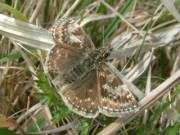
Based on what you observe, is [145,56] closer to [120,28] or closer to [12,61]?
[120,28]

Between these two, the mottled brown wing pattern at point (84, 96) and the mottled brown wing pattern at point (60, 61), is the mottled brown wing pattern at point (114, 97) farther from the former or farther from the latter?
the mottled brown wing pattern at point (60, 61)

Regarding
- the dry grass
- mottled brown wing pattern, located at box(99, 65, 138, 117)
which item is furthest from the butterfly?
the dry grass

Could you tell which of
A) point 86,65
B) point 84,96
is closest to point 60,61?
point 86,65

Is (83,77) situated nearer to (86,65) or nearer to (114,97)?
(86,65)

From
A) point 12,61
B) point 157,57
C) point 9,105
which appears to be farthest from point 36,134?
point 157,57

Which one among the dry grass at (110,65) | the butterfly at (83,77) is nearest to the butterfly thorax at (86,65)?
the butterfly at (83,77)

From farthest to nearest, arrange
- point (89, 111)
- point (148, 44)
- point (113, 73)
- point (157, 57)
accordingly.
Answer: point (157, 57)
point (148, 44)
point (113, 73)
point (89, 111)
